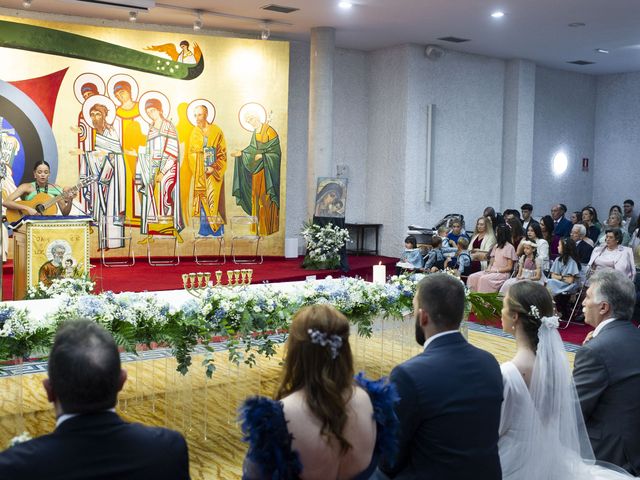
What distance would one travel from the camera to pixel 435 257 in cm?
1144

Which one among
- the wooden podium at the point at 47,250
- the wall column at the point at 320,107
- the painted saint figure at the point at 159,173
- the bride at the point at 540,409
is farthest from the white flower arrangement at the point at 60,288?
the wall column at the point at 320,107

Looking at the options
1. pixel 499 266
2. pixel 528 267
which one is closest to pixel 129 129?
pixel 499 266

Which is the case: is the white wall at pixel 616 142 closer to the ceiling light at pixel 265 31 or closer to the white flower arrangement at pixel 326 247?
the white flower arrangement at pixel 326 247

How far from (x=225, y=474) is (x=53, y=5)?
31.9ft

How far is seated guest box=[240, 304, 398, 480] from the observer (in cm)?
232

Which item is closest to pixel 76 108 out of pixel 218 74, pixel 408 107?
pixel 218 74

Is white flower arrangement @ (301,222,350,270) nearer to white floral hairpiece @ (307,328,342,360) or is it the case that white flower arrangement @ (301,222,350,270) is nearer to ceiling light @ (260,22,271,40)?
ceiling light @ (260,22,271,40)

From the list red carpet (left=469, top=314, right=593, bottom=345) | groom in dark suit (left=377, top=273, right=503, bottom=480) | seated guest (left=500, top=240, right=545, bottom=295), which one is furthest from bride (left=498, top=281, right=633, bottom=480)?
seated guest (left=500, top=240, right=545, bottom=295)

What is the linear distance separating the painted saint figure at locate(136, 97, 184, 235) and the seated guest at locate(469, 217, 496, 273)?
16.7ft

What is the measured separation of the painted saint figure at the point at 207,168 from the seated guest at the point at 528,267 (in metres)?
5.61

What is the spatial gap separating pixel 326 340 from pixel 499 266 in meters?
8.75

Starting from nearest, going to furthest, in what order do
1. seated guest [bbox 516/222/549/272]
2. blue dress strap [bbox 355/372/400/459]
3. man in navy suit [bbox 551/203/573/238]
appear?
blue dress strap [bbox 355/372/400/459] → seated guest [bbox 516/222/549/272] → man in navy suit [bbox 551/203/573/238]

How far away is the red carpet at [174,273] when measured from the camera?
10711 millimetres

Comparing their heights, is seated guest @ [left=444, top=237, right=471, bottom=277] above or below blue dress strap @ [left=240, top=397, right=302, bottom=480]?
below
